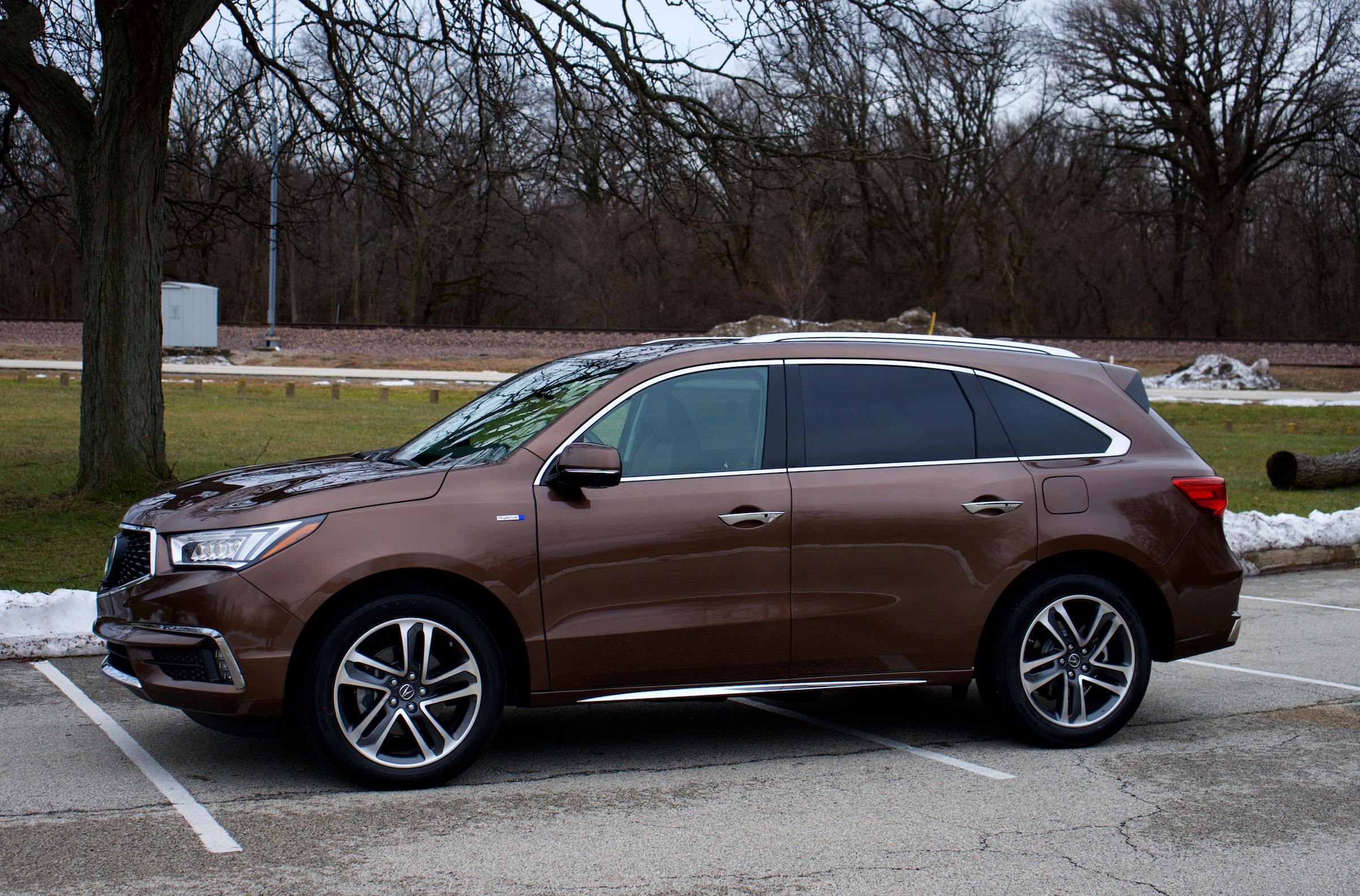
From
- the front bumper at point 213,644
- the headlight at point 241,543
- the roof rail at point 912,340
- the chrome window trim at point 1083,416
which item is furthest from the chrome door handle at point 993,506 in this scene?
the front bumper at point 213,644

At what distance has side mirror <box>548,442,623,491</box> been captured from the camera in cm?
470

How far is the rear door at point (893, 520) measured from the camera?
5125 mm

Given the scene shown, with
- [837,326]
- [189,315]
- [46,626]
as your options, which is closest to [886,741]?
[46,626]

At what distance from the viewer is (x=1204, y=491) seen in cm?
561

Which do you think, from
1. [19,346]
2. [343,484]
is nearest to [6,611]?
[343,484]

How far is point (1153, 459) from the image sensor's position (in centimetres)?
564

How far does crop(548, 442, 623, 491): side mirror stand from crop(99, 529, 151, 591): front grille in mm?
1564

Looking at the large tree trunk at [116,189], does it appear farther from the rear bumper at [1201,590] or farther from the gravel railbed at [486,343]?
the gravel railbed at [486,343]

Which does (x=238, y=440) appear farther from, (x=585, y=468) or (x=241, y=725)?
(x=585, y=468)

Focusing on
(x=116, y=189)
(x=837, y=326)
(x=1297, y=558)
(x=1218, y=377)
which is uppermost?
(x=837, y=326)

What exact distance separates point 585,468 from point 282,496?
115 centimetres

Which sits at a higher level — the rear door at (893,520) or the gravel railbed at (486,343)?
the gravel railbed at (486,343)

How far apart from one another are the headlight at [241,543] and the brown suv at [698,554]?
11mm

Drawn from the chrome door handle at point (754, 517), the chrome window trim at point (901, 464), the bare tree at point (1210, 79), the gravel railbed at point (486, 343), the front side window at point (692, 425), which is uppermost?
the bare tree at point (1210, 79)
